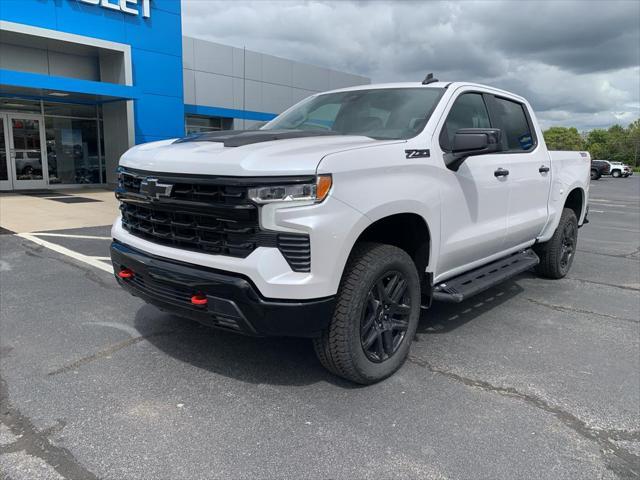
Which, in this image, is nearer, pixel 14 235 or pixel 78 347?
pixel 78 347

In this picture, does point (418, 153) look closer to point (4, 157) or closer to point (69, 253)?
point (69, 253)

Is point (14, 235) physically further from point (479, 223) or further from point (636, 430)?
point (636, 430)

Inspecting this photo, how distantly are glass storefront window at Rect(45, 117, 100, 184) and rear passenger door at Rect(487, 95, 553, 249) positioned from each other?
1627cm

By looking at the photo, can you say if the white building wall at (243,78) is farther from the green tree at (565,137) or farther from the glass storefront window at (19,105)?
the green tree at (565,137)

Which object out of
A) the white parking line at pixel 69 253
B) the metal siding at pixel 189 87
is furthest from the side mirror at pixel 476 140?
the metal siding at pixel 189 87

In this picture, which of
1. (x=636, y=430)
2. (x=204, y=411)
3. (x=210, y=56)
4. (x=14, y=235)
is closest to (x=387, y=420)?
(x=204, y=411)

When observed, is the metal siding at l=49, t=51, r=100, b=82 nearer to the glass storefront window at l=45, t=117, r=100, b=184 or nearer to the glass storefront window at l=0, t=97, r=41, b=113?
the glass storefront window at l=0, t=97, r=41, b=113

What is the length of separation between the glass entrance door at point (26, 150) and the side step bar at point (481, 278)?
1617cm

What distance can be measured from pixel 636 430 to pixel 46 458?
121 inches

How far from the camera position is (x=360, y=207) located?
295 centimetres

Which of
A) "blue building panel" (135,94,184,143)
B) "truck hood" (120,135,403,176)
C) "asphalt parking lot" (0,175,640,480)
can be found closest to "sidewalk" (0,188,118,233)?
"blue building panel" (135,94,184,143)

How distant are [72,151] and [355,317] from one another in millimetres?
17541

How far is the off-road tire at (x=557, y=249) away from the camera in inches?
231

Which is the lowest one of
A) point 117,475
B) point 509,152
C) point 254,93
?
point 117,475
